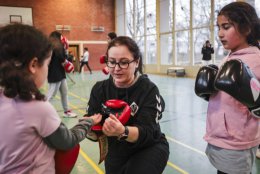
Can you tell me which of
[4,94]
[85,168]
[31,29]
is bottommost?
[85,168]

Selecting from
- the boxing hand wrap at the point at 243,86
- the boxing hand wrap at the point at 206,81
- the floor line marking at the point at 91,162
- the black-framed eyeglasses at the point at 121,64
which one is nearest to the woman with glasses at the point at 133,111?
Answer: the black-framed eyeglasses at the point at 121,64

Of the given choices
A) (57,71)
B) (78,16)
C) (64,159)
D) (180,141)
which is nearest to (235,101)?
(64,159)

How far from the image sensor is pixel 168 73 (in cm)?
1321

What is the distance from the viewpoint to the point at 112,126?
4.63 ft

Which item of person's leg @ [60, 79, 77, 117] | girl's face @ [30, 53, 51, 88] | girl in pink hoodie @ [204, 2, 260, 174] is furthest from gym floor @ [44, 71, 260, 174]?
girl's face @ [30, 53, 51, 88]

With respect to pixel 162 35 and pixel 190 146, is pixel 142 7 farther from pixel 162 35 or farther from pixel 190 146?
pixel 190 146

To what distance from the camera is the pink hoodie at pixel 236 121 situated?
1530 mm

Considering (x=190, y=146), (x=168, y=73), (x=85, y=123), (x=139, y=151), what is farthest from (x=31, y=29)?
(x=168, y=73)

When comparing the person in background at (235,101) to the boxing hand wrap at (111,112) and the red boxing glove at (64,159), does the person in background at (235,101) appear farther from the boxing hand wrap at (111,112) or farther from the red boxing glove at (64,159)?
the red boxing glove at (64,159)

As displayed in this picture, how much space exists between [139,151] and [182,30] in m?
11.9

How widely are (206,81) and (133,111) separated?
0.49 metres

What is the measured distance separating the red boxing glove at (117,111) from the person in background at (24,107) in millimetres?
395

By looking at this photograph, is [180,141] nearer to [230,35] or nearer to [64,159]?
[230,35]

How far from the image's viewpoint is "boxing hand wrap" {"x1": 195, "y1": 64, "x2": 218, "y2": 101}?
165cm
